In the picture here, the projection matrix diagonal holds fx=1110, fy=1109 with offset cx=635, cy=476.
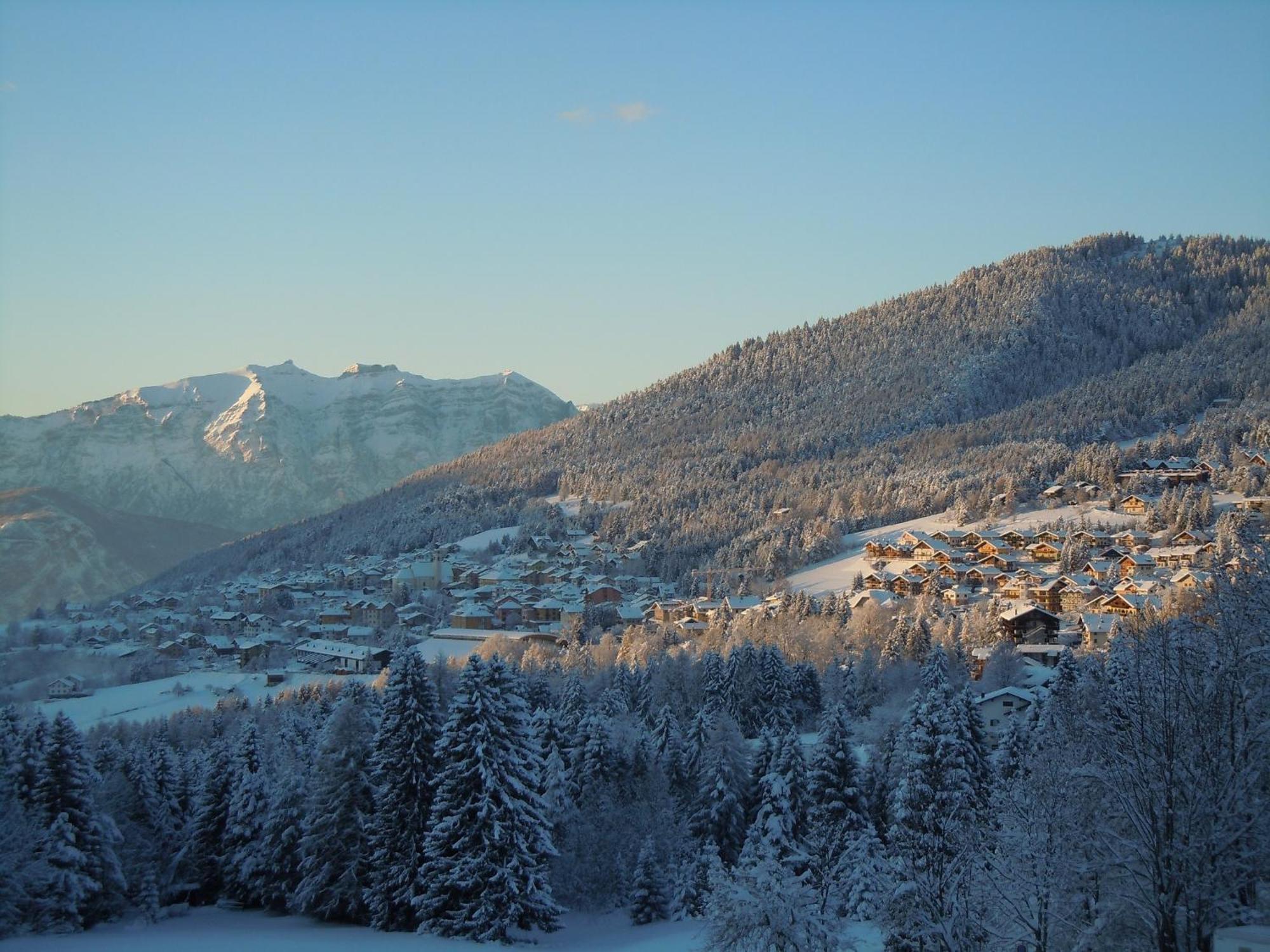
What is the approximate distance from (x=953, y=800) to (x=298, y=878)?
17551mm

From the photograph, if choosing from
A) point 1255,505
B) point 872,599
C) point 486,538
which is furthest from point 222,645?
point 1255,505

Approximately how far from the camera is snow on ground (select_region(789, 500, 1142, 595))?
80438mm

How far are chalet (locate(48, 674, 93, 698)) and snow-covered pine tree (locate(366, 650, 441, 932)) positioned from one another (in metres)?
45.8

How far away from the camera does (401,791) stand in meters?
28.2

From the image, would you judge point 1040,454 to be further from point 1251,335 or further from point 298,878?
point 298,878

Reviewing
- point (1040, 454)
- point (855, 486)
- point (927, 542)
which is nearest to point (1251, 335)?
point (1040, 454)

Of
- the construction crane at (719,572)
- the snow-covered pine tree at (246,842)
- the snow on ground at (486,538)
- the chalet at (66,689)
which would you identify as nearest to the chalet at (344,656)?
the chalet at (66,689)

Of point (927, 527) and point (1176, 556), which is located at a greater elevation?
point (927, 527)

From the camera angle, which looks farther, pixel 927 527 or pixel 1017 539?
pixel 927 527

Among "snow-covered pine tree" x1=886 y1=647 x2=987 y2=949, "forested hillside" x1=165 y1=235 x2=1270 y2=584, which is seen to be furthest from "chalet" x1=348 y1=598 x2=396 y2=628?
"snow-covered pine tree" x1=886 y1=647 x2=987 y2=949

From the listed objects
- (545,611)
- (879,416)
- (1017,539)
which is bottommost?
(545,611)

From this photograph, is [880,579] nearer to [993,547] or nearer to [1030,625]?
[993,547]

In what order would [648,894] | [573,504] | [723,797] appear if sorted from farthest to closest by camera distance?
[573,504] → [723,797] → [648,894]

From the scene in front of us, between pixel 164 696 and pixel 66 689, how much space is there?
796 centimetres
